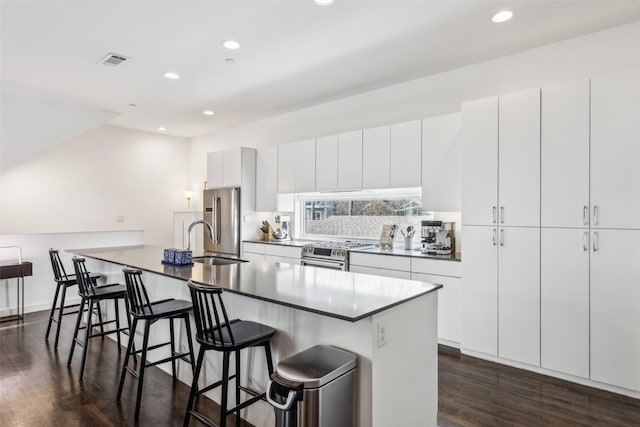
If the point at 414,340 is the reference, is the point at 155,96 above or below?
above

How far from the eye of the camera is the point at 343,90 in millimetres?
4461

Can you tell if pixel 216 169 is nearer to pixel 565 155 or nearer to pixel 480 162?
pixel 480 162

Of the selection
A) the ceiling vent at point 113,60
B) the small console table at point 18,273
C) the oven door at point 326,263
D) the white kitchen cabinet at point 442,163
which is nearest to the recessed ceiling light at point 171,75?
the ceiling vent at point 113,60

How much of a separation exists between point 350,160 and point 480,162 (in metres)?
1.60

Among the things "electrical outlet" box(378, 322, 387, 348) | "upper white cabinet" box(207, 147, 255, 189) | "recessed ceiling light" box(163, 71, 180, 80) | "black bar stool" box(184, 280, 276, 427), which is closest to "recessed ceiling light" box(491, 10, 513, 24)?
"electrical outlet" box(378, 322, 387, 348)

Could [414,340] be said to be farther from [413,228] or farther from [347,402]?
[413,228]

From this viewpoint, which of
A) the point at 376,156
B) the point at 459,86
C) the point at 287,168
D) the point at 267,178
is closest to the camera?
the point at 459,86

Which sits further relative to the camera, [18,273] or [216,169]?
[216,169]

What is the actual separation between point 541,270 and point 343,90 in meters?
2.90

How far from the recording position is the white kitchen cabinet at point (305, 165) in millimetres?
4879

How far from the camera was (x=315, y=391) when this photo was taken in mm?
1597

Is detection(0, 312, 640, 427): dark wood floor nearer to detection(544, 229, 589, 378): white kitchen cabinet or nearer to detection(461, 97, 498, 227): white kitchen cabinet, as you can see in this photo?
detection(544, 229, 589, 378): white kitchen cabinet

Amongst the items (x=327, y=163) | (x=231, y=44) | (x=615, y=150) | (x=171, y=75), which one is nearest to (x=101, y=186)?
(x=171, y=75)

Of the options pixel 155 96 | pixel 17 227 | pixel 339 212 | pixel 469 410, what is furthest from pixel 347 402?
pixel 17 227
